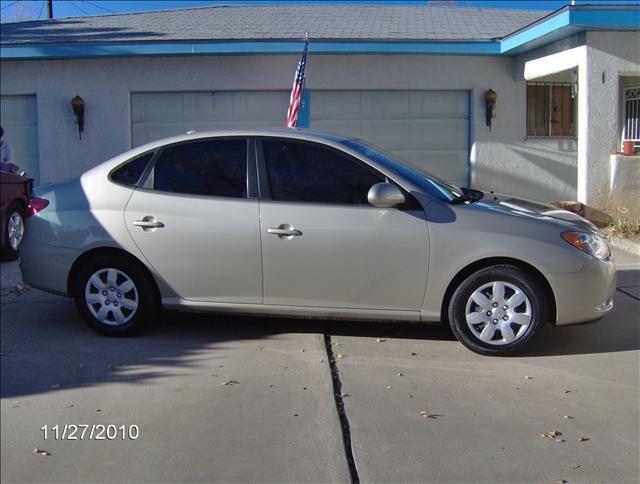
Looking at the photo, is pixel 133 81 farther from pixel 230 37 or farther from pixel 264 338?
pixel 264 338

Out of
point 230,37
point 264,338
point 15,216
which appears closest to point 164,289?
point 264,338

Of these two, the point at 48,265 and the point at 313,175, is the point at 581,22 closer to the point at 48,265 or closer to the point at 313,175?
the point at 313,175

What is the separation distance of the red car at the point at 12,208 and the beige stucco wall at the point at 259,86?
3792mm

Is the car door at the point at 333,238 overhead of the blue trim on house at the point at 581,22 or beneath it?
beneath

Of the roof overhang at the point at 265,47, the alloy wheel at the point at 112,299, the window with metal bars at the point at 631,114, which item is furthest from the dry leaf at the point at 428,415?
the window with metal bars at the point at 631,114

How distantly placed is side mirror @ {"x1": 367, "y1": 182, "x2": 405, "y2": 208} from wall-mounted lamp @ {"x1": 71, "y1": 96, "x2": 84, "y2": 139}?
8679mm

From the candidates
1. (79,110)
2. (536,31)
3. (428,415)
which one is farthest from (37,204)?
(536,31)

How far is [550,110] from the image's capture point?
1327 centimetres

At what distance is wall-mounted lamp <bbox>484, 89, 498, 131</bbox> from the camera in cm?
1258

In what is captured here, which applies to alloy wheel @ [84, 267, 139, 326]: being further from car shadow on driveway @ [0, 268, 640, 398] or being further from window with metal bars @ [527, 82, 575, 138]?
window with metal bars @ [527, 82, 575, 138]

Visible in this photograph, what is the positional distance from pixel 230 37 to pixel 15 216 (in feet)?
16.8

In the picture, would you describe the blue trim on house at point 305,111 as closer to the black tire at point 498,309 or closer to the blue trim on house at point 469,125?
the blue trim on house at point 469,125

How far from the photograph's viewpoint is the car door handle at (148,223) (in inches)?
225

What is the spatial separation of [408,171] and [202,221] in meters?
1.68
